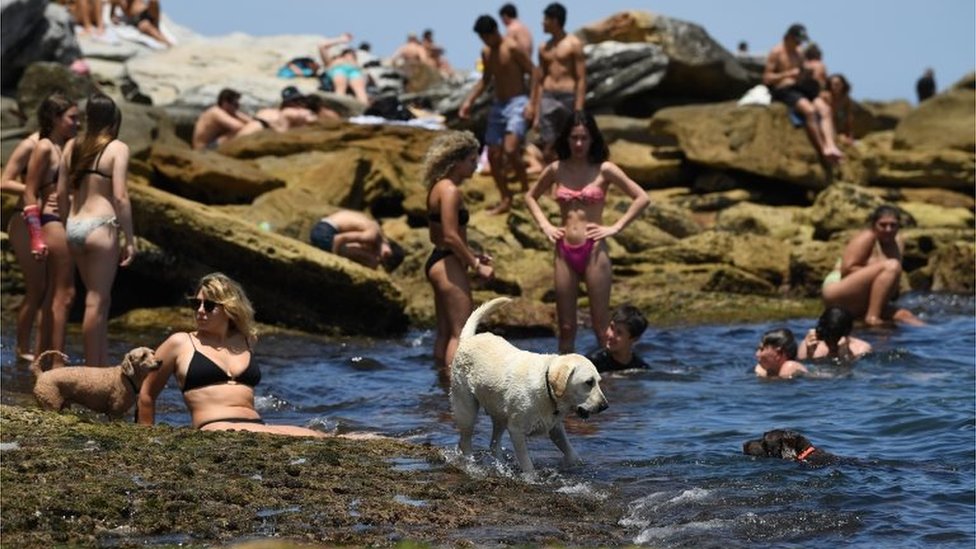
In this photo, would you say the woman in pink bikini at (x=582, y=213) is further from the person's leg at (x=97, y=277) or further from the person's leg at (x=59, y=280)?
the person's leg at (x=59, y=280)

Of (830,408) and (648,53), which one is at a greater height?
(648,53)

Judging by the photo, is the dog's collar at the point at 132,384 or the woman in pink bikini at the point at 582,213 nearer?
the dog's collar at the point at 132,384

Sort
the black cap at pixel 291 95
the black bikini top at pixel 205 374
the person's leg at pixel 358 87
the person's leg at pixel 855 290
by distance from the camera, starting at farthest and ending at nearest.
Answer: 1. the person's leg at pixel 358 87
2. the black cap at pixel 291 95
3. the person's leg at pixel 855 290
4. the black bikini top at pixel 205 374

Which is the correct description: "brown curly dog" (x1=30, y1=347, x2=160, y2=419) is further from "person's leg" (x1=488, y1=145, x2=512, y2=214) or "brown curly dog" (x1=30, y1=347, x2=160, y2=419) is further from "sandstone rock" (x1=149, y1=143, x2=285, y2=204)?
"person's leg" (x1=488, y1=145, x2=512, y2=214)

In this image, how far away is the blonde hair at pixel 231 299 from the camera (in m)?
9.57

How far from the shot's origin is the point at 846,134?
99.6ft

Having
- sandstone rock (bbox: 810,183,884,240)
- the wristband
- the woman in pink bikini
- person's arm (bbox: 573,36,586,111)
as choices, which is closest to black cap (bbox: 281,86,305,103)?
person's arm (bbox: 573,36,586,111)

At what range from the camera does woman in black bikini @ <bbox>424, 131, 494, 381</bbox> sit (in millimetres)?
12219

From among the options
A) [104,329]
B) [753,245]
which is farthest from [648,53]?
[104,329]

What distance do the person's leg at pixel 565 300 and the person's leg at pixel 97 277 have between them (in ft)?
12.2

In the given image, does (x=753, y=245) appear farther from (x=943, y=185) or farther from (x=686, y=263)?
(x=943, y=185)

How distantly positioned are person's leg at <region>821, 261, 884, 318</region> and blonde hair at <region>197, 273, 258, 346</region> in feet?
28.4

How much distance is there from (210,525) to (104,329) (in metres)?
4.82

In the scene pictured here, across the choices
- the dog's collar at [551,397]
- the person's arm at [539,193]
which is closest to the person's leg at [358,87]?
the person's arm at [539,193]
